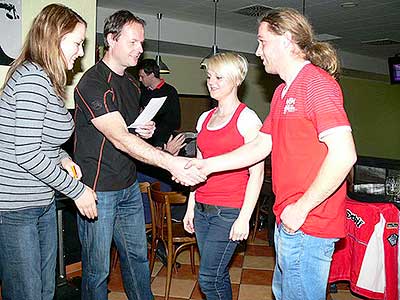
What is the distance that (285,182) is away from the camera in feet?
5.61

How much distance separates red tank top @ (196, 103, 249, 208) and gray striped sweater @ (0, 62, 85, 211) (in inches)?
25.6

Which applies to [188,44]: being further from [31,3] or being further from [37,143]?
[37,143]

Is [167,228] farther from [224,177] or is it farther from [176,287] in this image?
[224,177]

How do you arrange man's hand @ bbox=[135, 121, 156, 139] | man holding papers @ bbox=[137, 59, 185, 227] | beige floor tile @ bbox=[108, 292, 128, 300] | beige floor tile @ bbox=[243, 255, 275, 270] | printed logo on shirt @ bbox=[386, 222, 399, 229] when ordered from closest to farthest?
man's hand @ bbox=[135, 121, 156, 139], printed logo on shirt @ bbox=[386, 222, 399, 229], beige floor tile @ bbox=[108, 292, 128, 300], beige floor tile @ bbox=[243, 255, 275, 270], man holding papers @ bbox=[137, 59, 185, 227]

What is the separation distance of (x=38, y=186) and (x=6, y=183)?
115 millimetres

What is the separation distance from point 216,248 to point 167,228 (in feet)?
3.70

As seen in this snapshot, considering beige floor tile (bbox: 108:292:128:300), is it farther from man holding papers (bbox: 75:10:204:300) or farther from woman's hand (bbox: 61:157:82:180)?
woman's hand (bbox: 61:157:82:180)

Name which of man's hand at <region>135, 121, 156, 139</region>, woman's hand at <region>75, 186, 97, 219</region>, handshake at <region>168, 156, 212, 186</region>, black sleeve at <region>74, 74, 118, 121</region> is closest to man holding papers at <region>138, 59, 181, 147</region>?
man's hand at <region>135, 121, 156, 139</region>

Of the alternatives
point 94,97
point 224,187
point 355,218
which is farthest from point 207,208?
point 355,218

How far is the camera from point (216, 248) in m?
2.22

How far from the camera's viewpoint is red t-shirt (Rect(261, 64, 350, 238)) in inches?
60.6

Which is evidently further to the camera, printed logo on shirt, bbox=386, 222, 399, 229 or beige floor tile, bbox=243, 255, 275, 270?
beige floor tile, bbox=243, 255, 275, 270

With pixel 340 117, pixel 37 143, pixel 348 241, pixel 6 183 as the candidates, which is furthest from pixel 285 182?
pixel 348 241

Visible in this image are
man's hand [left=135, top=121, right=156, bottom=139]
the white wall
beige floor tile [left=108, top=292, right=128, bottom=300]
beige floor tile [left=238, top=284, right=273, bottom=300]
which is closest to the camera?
man's hand [left=135, top=121, right=156, bottom=139]
